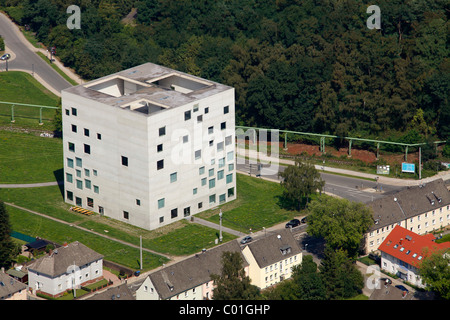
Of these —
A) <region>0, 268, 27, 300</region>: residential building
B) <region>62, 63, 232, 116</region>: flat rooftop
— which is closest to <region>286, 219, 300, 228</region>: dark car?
<region>62, 63, 232, 116</region>: flat rooftop

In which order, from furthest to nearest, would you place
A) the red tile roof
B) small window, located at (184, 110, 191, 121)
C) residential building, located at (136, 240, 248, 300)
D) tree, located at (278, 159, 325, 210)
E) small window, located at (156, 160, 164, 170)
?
tree, located at (278, 159, 325, 210) < small window, located at (184, 110, 191, 121) < small window, located at (156, 160, 164, 170) < the red tile roof < residential building, located at (136, 240, 248, 300)

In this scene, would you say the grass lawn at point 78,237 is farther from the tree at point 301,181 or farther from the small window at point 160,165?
the tree at point 301,181

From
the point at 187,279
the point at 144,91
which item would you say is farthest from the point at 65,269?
the point at 144,91

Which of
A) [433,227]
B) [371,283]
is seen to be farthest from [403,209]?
[371,283]

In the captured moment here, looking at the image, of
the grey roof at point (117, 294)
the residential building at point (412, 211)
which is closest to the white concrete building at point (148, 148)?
the residential building at point (412, 211)

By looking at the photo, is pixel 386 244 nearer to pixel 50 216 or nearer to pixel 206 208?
pixel 206 208

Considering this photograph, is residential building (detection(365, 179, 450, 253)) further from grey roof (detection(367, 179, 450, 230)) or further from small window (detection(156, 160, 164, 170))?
small window (detection(156, 160, 164, 170))
